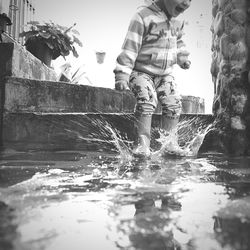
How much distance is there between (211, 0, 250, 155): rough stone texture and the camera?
A: 2.80 meters

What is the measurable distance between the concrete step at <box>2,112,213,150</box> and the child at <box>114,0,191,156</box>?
550 mm

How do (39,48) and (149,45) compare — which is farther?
(39,48)

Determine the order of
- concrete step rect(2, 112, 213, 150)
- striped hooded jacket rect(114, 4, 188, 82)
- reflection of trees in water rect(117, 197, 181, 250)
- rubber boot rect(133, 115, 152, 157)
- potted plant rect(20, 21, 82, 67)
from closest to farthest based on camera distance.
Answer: reflection of trees in water rect(117, 197, 181, 250), rubber boot rect(133, 115, 152, 157), striped hooded jacket rect(114, 4, 188, 82), concrete step rect(2, 112, 213, 150), potted plant rect(20, 21, 82, 67)

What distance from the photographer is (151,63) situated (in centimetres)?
274

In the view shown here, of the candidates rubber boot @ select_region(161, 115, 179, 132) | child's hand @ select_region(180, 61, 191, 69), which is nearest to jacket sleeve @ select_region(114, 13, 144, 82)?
rubber boot @ select_region(161, 115, 179, 132)

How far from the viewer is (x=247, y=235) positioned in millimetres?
750

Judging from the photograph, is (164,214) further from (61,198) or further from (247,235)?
(61,198)

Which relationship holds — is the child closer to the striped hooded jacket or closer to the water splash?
the striped hooded jacket

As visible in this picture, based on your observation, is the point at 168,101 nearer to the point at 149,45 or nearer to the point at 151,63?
the point at 151,63

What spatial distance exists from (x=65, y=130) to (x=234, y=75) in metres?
1.76

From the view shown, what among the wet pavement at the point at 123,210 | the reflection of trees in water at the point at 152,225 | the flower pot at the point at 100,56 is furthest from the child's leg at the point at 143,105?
the flower pot at the point at 100,56

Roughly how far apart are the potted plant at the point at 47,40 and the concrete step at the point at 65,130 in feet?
7.73

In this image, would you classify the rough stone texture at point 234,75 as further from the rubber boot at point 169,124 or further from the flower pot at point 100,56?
the flower pot at point 100,56

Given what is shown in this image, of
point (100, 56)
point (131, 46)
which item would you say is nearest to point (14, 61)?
point (131, 46)
